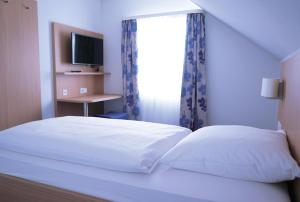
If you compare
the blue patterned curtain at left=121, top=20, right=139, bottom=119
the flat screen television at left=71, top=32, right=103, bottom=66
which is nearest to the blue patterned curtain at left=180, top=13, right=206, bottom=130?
the blue patterned curtain at left=121, top=20, right=139, bottom=119

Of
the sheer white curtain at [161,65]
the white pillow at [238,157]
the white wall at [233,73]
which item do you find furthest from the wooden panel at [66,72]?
the white pillow at [238,157]

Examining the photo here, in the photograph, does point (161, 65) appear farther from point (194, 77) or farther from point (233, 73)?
point (233, 73)

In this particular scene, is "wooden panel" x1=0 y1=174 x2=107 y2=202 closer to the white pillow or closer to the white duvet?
the white duvet

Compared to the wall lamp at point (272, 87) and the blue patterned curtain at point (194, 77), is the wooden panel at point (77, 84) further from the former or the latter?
the wall lamp at point (272, 87)

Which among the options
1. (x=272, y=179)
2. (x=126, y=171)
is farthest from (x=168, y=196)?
(x=272, y=179)

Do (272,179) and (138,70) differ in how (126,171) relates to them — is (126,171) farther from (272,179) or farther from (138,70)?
(138,70)

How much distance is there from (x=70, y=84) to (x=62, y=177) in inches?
107

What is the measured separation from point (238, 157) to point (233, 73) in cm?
251

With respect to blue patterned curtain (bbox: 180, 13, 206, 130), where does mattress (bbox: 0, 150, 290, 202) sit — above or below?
below

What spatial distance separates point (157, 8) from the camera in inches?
152

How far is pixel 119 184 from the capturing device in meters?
1.17

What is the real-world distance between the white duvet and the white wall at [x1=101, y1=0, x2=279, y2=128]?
180cm

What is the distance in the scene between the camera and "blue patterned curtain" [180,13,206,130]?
356cm

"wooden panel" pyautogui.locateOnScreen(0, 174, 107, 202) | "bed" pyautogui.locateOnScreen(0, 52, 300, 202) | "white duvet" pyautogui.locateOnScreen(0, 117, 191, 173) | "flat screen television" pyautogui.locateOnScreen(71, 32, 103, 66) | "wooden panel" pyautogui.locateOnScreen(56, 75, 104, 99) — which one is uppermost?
"flat screen television" pyautogui.locateOnScreen(71, 32, 103, 66)
